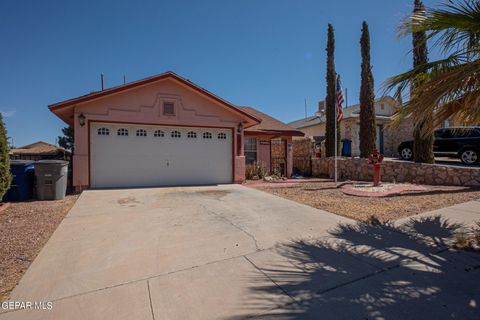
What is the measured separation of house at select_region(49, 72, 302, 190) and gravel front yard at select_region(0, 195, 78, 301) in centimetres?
267

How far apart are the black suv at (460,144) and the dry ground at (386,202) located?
4.61m

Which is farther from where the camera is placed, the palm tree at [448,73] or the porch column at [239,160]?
the porch column at [239,160]

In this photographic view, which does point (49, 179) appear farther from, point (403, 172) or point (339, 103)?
point (403, 172)

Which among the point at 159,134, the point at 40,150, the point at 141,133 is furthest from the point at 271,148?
the point at 40,150

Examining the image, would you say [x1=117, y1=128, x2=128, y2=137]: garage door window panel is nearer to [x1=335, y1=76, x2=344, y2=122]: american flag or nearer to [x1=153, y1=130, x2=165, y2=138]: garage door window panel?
[x1=153, y1=130, x2=165, y2=138]: garage door window panel

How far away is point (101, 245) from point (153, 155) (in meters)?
7.02

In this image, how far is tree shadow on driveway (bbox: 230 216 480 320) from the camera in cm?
244

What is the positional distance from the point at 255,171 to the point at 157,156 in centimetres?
551

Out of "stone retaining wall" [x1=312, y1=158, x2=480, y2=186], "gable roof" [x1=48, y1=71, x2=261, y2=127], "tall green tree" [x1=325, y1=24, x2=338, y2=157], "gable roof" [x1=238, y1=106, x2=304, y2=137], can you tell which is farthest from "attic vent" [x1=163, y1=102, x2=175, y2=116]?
"tall green tree" [x1=325, y1=24, x2=338, y2=157]

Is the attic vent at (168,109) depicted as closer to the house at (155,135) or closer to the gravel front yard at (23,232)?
the house at (155,135)

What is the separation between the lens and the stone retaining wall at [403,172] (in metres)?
9.70

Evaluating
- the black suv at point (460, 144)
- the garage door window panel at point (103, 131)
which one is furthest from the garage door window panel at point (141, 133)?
the black suv at point (460, 144)

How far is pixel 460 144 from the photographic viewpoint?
12727 millimetres

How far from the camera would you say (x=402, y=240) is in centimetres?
433
